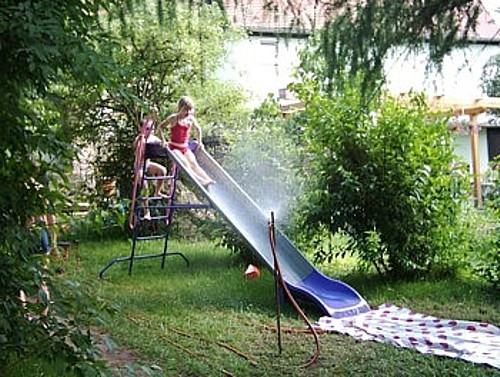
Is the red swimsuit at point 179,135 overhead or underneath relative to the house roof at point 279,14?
underneath

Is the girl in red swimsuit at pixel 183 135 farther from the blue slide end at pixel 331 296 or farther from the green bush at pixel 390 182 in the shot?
the blue slide end at pixel 331 296

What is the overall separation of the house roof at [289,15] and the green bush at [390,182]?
2.41 m

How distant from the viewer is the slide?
16.6 ft

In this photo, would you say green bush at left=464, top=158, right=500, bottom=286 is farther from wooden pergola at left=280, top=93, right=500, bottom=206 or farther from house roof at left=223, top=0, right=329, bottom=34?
house roof at left=223, top=0, right=329, bottom=34

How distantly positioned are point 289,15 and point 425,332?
2236mm

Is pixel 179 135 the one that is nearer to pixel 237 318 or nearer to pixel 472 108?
pixel 237 318

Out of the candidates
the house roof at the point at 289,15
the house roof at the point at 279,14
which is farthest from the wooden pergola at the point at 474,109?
the house roof at the point at 279,14

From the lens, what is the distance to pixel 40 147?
207 centimetres

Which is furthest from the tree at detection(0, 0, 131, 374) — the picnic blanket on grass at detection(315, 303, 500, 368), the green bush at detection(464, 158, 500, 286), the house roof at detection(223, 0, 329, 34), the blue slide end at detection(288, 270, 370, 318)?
the green bush at detection(464, 158, 500, 286)

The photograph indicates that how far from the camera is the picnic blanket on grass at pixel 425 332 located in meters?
3.85

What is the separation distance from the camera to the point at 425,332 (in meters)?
4.30

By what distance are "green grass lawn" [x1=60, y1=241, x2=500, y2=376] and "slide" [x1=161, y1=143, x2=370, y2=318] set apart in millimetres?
183

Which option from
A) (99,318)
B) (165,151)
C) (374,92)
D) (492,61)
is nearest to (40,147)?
(99,318)

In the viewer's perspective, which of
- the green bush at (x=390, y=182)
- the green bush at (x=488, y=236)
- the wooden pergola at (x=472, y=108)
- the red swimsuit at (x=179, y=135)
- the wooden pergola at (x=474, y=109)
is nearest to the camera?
the green bush at (x=488, y=236)
